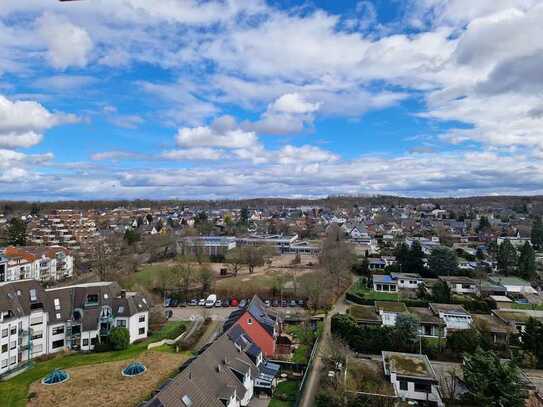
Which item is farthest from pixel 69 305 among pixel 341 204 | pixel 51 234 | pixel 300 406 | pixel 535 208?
pixel 341 204

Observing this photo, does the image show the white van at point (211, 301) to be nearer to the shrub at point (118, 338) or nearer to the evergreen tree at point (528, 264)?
the shrub at point (118, 338)

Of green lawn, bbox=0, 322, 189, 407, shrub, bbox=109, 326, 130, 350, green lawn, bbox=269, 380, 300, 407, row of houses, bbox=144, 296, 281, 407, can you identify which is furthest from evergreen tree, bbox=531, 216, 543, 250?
shrub, bbox=109, 326, 130, 350

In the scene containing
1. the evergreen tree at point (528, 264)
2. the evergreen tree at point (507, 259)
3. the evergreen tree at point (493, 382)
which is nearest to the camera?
the evergreen tree at point (493, 382)

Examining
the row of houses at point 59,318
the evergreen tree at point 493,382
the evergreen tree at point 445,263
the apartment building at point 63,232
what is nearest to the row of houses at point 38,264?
the apartment building at point 63,232

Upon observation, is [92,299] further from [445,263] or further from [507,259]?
[507,259]

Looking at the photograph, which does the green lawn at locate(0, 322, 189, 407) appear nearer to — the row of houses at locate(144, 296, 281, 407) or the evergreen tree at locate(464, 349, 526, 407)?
the row of houses at locate(144, 296, 281, 407)

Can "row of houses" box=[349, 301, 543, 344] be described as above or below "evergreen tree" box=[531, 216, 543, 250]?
below

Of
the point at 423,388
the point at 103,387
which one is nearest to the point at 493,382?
the point at 423,388
